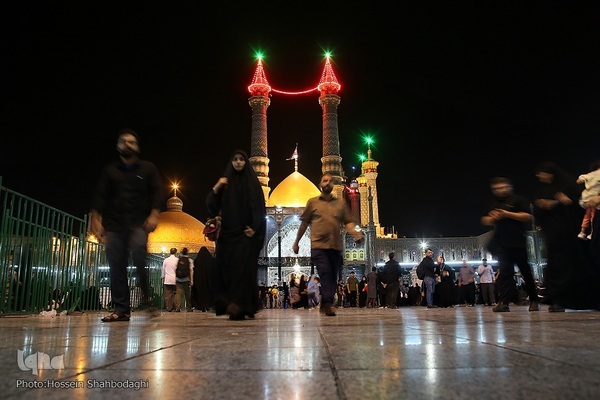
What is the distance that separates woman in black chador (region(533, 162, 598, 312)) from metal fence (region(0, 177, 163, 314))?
5.81 meters

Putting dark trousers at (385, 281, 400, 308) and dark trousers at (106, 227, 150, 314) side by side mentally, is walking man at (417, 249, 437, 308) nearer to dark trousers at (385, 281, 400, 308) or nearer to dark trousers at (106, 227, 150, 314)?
dark trousers at (385, 281, 400, 308)

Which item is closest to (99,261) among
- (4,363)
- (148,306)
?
(148,306)

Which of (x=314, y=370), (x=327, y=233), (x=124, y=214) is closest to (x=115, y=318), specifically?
(x=124, y=214)

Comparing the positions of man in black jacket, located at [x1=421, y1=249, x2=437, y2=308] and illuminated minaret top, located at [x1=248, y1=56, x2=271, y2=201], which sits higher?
illuminated minaret top, located at [x1=248, y1=56, x2=271, y2=201]

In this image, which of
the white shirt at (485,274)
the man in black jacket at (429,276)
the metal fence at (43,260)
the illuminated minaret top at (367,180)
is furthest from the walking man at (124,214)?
the illuminated minaret top at (367,180)

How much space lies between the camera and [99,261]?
8383 millimetres

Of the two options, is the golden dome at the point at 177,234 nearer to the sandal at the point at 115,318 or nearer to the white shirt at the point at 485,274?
the white shirt at the point at 485,274

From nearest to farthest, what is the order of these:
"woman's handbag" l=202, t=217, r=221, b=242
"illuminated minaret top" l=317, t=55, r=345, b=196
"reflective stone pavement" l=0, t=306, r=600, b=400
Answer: "reflective stone pavement" l=0, t=306, r=600, b=400
"woman's handbag" l=202, t=217, r=221, b=242
"illuminated minaret top" l=317, t=55, r=345, b=196

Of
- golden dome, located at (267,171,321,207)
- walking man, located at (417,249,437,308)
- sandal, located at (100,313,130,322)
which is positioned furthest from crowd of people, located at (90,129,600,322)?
golden dome, located at (267,171,321,207)

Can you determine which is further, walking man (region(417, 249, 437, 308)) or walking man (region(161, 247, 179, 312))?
walking man (region(417, 249, 437, 308))

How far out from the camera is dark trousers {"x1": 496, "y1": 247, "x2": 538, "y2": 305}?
570 cm

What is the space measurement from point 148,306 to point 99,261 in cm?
415

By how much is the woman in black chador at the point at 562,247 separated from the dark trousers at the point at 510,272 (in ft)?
0.74

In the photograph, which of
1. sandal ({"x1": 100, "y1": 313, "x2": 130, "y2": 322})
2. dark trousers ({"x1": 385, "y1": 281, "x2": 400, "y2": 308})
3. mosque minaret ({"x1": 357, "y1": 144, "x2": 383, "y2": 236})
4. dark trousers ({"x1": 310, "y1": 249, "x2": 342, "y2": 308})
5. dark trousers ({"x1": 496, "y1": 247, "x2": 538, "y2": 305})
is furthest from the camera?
mosque minaret ({"x1": 357, "y1": 144, "x2": 383, "y2": 236})
